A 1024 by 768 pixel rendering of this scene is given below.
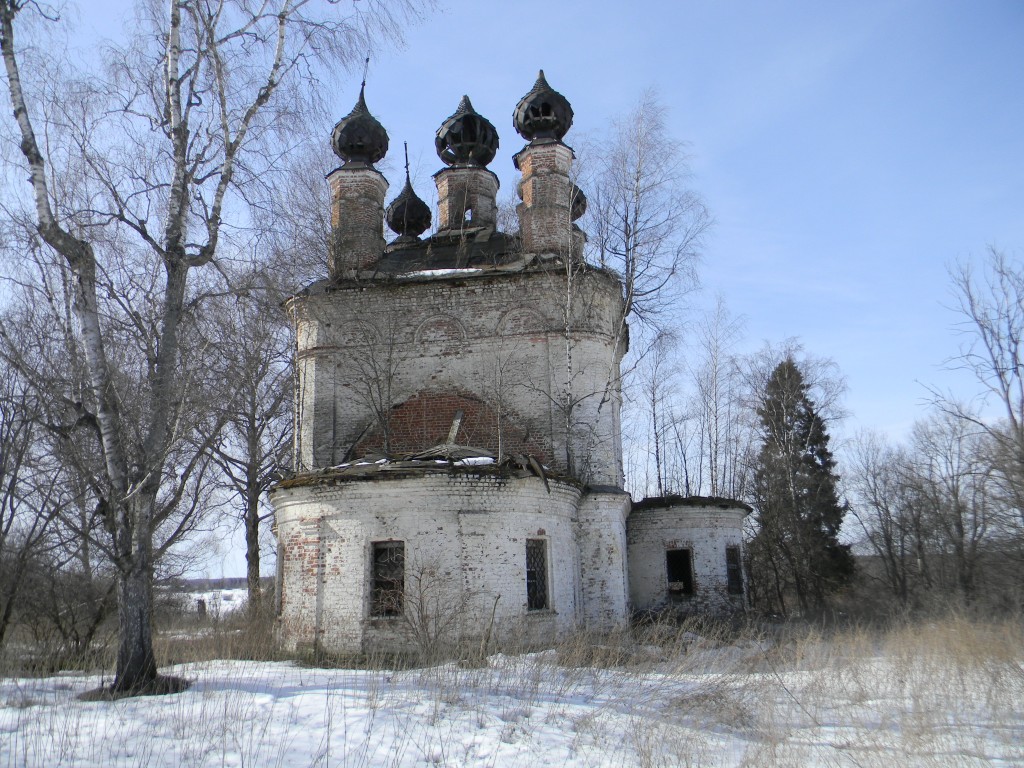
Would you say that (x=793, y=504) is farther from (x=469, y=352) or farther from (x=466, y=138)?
(x=466, y=138)

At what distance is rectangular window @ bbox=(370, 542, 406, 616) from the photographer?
11.4m

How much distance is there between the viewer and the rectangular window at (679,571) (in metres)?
17.1

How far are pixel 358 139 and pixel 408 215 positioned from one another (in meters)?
4.23

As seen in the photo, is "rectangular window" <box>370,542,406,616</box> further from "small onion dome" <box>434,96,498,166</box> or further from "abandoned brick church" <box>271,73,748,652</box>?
"small onion dome" <box>434,96,498,166</box>

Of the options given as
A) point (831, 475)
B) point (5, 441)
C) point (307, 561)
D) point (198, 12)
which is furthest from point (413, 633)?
point (831, 475)

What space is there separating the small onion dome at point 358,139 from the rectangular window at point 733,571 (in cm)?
1200

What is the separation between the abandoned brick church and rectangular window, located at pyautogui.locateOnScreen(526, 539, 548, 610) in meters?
0.03

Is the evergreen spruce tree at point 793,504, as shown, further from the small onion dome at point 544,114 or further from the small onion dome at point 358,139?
the small onion dome at point 358,139

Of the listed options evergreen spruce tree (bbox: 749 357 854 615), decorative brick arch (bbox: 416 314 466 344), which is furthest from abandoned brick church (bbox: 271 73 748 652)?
evergreen spruce tree (bbox: 749 357 854 615)

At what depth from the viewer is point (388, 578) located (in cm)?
1141

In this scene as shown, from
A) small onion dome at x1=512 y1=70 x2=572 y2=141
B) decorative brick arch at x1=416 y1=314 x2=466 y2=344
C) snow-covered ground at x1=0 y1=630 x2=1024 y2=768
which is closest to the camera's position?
snow-covered ground at x1=0 y1=630 x2=1024 y2=768

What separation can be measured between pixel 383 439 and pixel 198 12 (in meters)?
8.06

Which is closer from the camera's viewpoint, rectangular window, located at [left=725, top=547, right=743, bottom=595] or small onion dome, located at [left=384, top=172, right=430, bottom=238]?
rectangular window, located at [left=725, top=547, right=743, bottom=595]

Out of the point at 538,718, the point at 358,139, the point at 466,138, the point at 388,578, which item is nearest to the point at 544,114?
the point at 466,138
